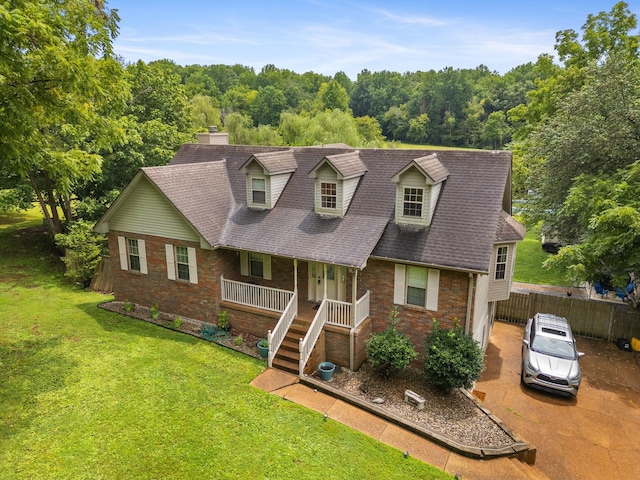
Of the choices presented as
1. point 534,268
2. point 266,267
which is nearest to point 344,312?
point 266,267

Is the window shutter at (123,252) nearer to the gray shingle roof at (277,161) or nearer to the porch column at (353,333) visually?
the gray shingle roof at (277,161)

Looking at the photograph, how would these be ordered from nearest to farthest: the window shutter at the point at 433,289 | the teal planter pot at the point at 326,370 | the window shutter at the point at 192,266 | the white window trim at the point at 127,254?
1. the teal planter pot at the point at 326,370
2. the window shutter at the point at 433,289
3. the window shutter at the point at 192,266
4. the white window trim at the point at 127,254

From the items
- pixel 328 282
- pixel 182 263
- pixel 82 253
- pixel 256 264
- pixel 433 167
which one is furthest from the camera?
pixel 82 253

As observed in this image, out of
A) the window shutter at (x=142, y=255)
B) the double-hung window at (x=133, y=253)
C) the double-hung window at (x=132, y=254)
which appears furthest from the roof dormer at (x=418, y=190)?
the double-hung window at (x=133, y=253)

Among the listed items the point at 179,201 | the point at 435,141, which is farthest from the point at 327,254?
the point at 435,141

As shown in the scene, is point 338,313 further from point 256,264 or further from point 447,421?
point 447,421

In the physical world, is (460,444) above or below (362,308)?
below

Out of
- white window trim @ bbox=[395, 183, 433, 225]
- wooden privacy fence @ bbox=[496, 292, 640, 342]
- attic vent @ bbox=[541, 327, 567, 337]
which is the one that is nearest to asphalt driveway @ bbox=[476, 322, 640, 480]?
wooden privacy fence @ bbox=[496, 292, 640, 342]
